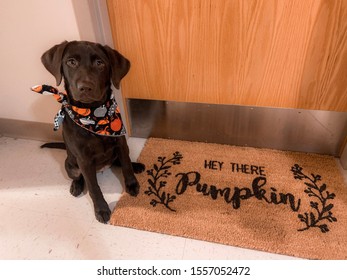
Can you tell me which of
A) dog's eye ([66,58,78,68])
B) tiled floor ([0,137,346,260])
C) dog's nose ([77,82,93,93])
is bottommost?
tiled floor ([0,137,346,260])

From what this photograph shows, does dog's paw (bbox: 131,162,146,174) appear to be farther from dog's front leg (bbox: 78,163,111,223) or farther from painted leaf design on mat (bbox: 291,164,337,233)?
painted leaf design on mat (bbox: 291,164,337,233)

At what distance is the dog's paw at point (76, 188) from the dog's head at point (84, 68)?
1.45ft

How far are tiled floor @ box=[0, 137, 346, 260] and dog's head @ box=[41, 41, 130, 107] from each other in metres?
0.52

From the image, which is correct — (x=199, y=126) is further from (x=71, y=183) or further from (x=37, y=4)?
(x=37, y=4)

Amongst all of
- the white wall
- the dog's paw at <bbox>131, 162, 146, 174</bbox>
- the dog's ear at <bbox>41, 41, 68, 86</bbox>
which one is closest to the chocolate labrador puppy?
the dog's ear at <bbox>41, 41, 68, 86</bbox>

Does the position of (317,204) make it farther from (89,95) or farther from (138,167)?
(89,95)

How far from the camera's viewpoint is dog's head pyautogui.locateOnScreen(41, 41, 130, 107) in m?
0.91

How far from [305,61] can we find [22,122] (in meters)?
1.59

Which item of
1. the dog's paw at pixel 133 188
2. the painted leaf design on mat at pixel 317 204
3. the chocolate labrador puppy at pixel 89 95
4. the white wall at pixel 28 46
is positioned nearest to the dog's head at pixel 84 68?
the chocolate labrador puppy at pixel 89 95

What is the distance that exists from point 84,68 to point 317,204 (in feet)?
3.71

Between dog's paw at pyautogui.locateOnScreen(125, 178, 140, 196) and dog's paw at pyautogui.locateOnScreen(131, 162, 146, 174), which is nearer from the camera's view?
dog's paw at pyautogui.locateOnScreen(125, 178, 140, 196)

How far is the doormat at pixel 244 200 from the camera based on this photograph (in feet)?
3.39

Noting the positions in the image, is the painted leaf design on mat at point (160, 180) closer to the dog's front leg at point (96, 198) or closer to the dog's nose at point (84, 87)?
the dog's front leg at point (96, 198)

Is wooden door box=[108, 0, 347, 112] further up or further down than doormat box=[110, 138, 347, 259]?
further up
